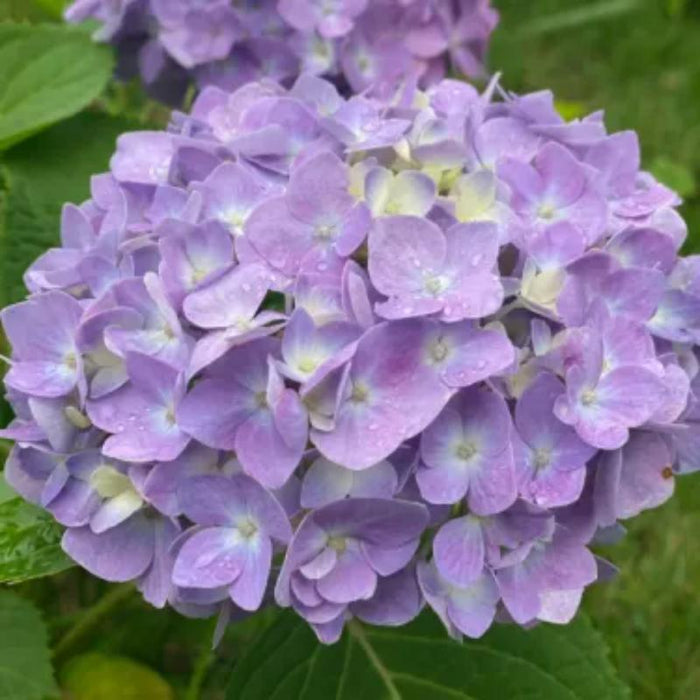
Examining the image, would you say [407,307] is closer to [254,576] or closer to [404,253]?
[404,253]

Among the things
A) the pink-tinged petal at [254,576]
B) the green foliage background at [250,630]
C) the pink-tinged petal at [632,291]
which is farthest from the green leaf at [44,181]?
the pink-tinged petal at [632,291]

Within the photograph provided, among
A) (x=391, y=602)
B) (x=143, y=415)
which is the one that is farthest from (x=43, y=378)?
(x=391, y=602)

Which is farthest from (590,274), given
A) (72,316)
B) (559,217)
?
(72,316)

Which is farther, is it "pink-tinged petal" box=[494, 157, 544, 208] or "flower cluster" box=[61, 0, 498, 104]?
"flower cluster" box=[61, 0, 498, 104]

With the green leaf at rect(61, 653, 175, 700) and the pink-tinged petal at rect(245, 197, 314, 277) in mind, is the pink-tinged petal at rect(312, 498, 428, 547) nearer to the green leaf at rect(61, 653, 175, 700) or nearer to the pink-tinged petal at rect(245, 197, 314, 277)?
the pink-tinged petal at rect(245, 197, 314, 277)

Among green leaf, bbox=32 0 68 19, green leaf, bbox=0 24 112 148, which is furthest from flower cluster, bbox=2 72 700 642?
green leaf, bbox=32 0 68 19

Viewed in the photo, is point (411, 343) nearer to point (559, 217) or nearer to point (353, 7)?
point (559, 217)
